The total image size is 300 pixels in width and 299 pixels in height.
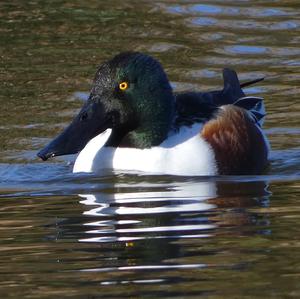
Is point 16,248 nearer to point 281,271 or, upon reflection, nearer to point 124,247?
point 124,247

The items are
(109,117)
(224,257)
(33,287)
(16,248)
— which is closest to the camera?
(33,287)

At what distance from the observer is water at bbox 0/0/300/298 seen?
5.66 m

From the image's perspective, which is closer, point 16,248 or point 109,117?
point 16,248

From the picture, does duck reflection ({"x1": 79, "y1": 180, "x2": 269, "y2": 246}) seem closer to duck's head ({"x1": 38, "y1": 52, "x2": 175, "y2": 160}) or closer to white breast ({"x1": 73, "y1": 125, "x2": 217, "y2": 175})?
white breast ({"x1": 73, "y1": 125, "x2": 217, "y2": 175})

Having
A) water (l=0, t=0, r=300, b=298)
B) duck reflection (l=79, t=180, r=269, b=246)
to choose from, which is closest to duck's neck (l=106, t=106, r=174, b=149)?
water (l=0, t=0, r=300, b=298)

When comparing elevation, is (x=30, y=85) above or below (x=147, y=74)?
below

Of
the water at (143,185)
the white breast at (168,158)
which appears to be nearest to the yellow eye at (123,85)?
the white breast at (168,158)

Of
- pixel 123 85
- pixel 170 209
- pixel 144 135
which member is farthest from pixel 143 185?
pixel 170 209

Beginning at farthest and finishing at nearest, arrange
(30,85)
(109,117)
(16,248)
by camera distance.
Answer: (30,85) < (109,117) < (16,248)

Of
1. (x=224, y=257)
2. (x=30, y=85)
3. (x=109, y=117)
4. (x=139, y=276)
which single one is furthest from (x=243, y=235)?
(x=30, y=85)

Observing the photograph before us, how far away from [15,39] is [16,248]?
22.8 feet

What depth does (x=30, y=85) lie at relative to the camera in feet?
38.4

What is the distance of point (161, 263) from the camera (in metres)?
5.82

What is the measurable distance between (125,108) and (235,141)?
836mm
